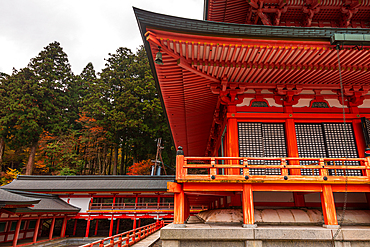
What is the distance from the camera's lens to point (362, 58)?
6.51 m

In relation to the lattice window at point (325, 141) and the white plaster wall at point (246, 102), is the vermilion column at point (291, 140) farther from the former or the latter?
the white plaster wall at point (246, 102)

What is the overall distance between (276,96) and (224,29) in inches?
134

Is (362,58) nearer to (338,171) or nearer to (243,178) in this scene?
(338,171)

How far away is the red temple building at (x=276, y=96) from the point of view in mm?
5770

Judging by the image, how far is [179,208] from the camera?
18.7 ft

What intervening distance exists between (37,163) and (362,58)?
143 feet

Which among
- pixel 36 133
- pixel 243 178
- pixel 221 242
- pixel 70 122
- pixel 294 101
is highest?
pixel 70 122

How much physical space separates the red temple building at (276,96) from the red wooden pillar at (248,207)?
23 mm

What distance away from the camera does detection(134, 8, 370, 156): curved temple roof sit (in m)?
5.88

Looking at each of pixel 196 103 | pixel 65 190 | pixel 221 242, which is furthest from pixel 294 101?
pixel 65 190

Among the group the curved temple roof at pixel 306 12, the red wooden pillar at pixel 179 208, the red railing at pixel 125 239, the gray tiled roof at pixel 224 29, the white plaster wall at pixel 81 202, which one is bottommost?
the red railing at pixel 125 239

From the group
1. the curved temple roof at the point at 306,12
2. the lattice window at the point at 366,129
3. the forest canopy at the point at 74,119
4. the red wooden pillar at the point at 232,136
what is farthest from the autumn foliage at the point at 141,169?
the lattice window at the point at 366,129

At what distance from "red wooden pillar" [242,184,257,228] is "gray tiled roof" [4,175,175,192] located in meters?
17.6

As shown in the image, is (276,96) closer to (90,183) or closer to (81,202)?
(90,183)
